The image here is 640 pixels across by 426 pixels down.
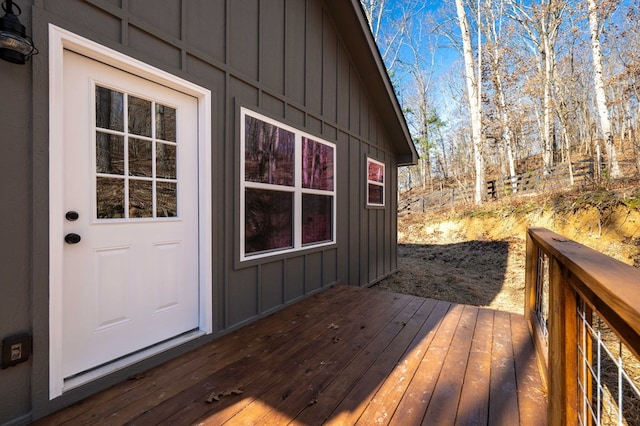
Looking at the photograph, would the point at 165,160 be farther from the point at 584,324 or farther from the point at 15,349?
the point at 584,324

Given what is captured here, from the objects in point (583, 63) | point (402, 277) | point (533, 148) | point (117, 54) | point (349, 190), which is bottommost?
point (402, 277)

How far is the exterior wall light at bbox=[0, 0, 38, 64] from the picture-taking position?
141 centimetres

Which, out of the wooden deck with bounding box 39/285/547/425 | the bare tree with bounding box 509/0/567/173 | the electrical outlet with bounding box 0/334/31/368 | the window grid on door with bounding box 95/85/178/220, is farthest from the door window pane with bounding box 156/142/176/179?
the bare tree with bounding box 509/0/567/173

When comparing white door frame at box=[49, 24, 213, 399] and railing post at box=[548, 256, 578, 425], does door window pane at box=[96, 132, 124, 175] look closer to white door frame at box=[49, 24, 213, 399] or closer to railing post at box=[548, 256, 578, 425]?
white door frame at box=[49, 24, 213, 399]

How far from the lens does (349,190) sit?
191 inches

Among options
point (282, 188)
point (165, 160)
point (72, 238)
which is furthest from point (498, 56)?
point (72, 238)

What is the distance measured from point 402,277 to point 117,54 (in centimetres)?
599

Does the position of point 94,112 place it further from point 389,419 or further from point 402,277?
point 402,277

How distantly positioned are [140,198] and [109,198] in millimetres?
204

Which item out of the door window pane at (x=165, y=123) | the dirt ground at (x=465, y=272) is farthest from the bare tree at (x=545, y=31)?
the door window pane at (x=165, y=123)

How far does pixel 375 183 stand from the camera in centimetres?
588

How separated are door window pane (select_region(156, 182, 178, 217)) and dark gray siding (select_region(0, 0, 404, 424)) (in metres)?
0.31

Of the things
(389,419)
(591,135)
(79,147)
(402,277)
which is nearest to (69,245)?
(79,147)

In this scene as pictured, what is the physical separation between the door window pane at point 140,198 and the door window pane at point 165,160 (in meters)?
0.13
